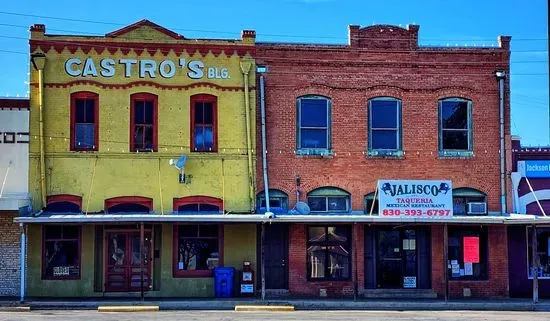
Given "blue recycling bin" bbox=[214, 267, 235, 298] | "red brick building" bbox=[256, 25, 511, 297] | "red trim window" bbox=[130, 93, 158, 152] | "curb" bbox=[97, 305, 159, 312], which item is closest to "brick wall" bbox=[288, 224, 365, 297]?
"red brick building" bbox=[256, 25, 511, 297]

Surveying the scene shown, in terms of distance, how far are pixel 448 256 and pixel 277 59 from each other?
A: 867cm

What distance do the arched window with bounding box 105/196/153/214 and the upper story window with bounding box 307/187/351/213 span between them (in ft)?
17.3

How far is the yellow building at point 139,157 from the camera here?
77.9 ft

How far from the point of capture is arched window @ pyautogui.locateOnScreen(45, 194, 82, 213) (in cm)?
2367

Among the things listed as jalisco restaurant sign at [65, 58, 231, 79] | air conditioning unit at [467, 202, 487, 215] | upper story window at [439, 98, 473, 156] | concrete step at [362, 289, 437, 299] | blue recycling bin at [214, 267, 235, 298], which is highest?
jalisco restaurant sign at [65, 58, 231, 79]

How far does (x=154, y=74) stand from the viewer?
80.2ft

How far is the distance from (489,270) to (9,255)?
15501 mm

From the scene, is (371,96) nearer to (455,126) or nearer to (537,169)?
(455,126)

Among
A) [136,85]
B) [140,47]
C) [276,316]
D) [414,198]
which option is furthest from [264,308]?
[140,47]

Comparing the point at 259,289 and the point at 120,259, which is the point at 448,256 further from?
the point at 120,259

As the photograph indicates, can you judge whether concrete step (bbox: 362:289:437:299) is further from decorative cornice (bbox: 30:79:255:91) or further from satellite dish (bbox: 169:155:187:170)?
decorative cornice (bbox: 30:79:255:91)

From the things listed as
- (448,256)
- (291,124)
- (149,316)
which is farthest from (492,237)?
(149,316)

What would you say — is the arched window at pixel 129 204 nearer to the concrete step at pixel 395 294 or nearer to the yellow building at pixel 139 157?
the yellow building at pixel 139 157

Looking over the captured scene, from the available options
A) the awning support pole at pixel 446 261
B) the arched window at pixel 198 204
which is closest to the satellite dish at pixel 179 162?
the arched window at pixel 198 204
